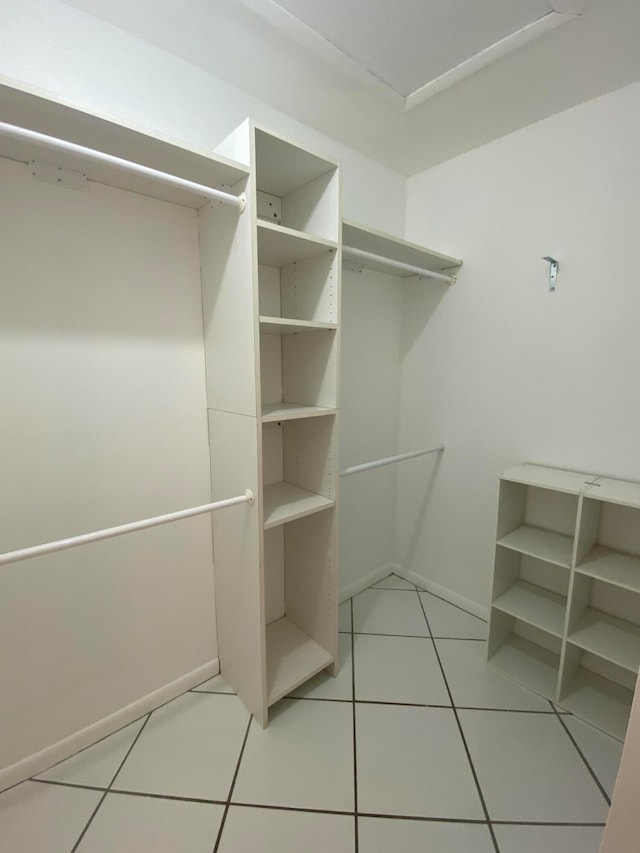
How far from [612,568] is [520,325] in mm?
1166

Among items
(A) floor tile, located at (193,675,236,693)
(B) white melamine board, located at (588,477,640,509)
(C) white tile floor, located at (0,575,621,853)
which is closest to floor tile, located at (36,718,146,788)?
(C) white tile floor, located at (0,575,621,853)

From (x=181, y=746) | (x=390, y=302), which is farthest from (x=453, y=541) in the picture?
(x=181, y=746)

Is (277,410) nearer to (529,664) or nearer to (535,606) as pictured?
(535,606)

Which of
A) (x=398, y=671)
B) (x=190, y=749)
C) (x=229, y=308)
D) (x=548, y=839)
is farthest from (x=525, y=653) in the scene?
(x=229, y=308)

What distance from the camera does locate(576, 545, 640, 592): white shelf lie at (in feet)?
4.69

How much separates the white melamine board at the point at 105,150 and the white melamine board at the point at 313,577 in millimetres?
1354

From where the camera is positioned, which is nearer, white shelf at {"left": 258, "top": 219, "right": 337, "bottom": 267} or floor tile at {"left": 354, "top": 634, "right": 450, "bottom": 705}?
white shelf at {"left": 258, "top": 219, "right": 337, "bottom": 267}

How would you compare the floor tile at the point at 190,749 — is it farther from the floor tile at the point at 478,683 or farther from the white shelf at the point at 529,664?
the white shelf at the point at 529,664

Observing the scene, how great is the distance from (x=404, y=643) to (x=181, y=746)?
3.68 feet

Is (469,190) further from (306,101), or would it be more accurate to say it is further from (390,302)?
(306,101)

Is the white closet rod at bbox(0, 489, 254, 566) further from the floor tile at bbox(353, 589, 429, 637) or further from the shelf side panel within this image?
the floor tile at bbox(353, 589, 429, 637)

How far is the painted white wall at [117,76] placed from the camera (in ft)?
3.61

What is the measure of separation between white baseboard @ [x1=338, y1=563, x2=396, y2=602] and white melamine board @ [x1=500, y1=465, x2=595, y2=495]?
120 cm

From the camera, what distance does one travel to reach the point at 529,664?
5.95 feet
